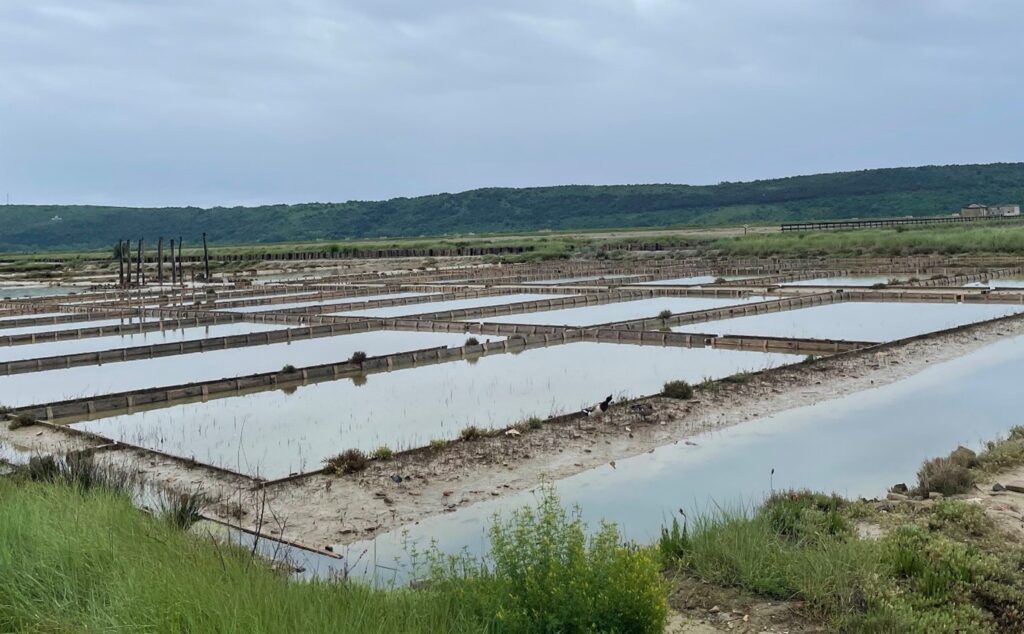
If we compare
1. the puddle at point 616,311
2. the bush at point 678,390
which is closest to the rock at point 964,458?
the bush at point 678,390

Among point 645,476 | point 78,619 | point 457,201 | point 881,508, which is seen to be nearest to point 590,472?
point 645,476

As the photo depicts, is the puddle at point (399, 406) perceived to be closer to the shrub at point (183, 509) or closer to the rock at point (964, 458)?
the shrub at point (183, 509)

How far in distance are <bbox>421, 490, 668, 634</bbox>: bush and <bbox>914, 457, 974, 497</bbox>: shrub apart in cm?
251

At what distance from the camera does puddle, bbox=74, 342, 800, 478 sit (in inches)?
277


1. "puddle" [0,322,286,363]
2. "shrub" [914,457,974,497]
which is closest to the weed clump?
"shrub" [914,457,974,497]

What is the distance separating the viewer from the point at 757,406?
7766 mm

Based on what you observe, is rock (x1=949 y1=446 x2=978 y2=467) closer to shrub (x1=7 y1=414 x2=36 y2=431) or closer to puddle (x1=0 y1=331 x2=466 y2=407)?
shrub (x1=7 y1=414 x2=36 y2=431)

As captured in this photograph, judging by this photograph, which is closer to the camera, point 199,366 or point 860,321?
point 199,366

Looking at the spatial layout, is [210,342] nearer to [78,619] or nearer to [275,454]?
[275,454]

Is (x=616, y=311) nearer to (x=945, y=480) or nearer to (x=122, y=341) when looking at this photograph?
(x=122, y=341)

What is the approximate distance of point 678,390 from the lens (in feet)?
26.1

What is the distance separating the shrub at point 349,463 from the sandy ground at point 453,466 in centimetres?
6

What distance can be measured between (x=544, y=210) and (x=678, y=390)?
95.9 meters

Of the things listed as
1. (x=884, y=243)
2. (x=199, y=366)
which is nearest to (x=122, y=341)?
(x=199, y=366)
